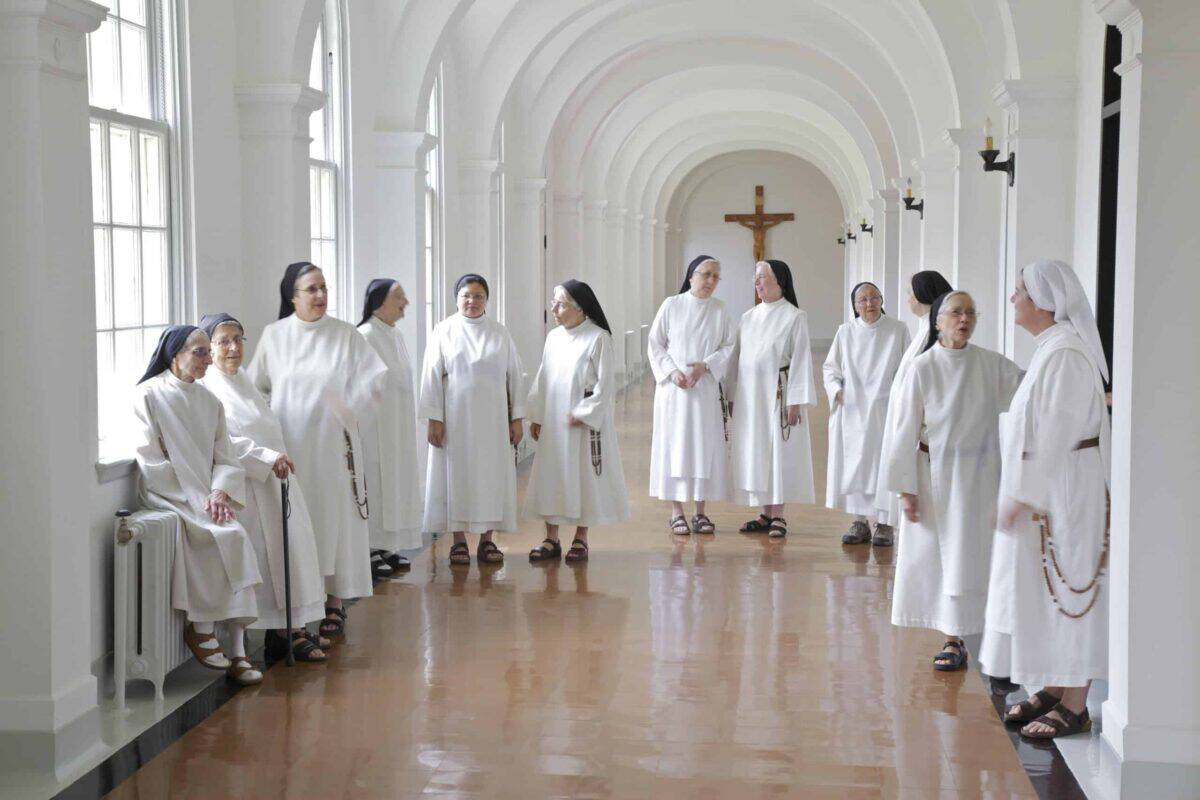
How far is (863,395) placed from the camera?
973cm

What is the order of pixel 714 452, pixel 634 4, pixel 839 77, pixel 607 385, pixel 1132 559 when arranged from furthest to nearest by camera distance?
pixel 839 77 → pixel 634 4 → pixel 714 452 → pixel 607 385 → pixel 1132 559

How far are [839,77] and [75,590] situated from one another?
14932mm

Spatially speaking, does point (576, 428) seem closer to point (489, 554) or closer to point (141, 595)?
point (489, 554)

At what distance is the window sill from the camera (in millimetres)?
5823

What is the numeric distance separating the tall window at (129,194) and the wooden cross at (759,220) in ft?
102

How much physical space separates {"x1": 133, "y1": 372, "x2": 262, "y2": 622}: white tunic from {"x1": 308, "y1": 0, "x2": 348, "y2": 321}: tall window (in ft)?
11.8

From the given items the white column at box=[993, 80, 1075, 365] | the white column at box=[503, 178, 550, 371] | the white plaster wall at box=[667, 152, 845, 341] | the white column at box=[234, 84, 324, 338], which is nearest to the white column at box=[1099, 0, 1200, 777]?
the white column at box=[993, 80, 1075, 365]

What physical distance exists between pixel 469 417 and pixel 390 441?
1.99 ft

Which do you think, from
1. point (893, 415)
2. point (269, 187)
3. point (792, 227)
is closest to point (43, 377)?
point (269, 187)

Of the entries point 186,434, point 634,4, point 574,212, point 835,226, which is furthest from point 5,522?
point 835,226

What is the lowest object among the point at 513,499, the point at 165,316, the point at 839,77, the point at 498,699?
the point at 498,699

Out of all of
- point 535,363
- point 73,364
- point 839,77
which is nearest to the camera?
point 73,364

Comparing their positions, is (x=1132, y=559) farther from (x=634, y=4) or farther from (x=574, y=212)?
(x=574, y=212)

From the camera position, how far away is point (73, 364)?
5203mm
